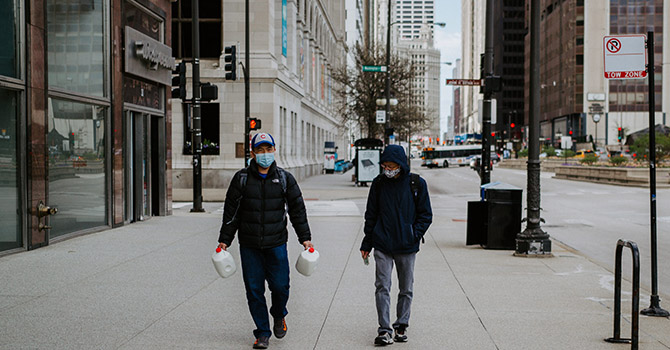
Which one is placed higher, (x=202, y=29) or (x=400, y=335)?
(x=202, y=29)

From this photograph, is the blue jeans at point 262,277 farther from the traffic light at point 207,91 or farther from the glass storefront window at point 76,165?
the traffic light at point 207,91

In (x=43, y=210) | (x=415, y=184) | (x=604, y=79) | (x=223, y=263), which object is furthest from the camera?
(x=604, y=79)

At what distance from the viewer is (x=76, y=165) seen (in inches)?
532

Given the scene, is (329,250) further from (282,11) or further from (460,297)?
(282,11)

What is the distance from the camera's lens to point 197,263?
10898 millimetres

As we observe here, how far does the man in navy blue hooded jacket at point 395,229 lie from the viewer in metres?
6.29

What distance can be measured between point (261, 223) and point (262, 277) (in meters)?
0.51

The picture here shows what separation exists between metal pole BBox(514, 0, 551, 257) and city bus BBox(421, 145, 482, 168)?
260 feet

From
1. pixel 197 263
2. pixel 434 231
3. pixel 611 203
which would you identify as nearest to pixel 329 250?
pixel 197 263

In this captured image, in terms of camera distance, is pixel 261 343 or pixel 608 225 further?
pixel 608 225

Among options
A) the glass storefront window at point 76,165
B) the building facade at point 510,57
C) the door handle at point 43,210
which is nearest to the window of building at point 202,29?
the glass storefront window at point 76,165

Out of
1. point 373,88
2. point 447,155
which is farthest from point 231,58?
point 447,155

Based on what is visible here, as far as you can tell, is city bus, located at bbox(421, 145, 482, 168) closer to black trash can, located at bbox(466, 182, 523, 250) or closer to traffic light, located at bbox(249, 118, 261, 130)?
traffic light, located at bbox(249, 118, 261, 130)

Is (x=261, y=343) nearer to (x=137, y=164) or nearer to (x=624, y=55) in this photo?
(x=624, y=55)
